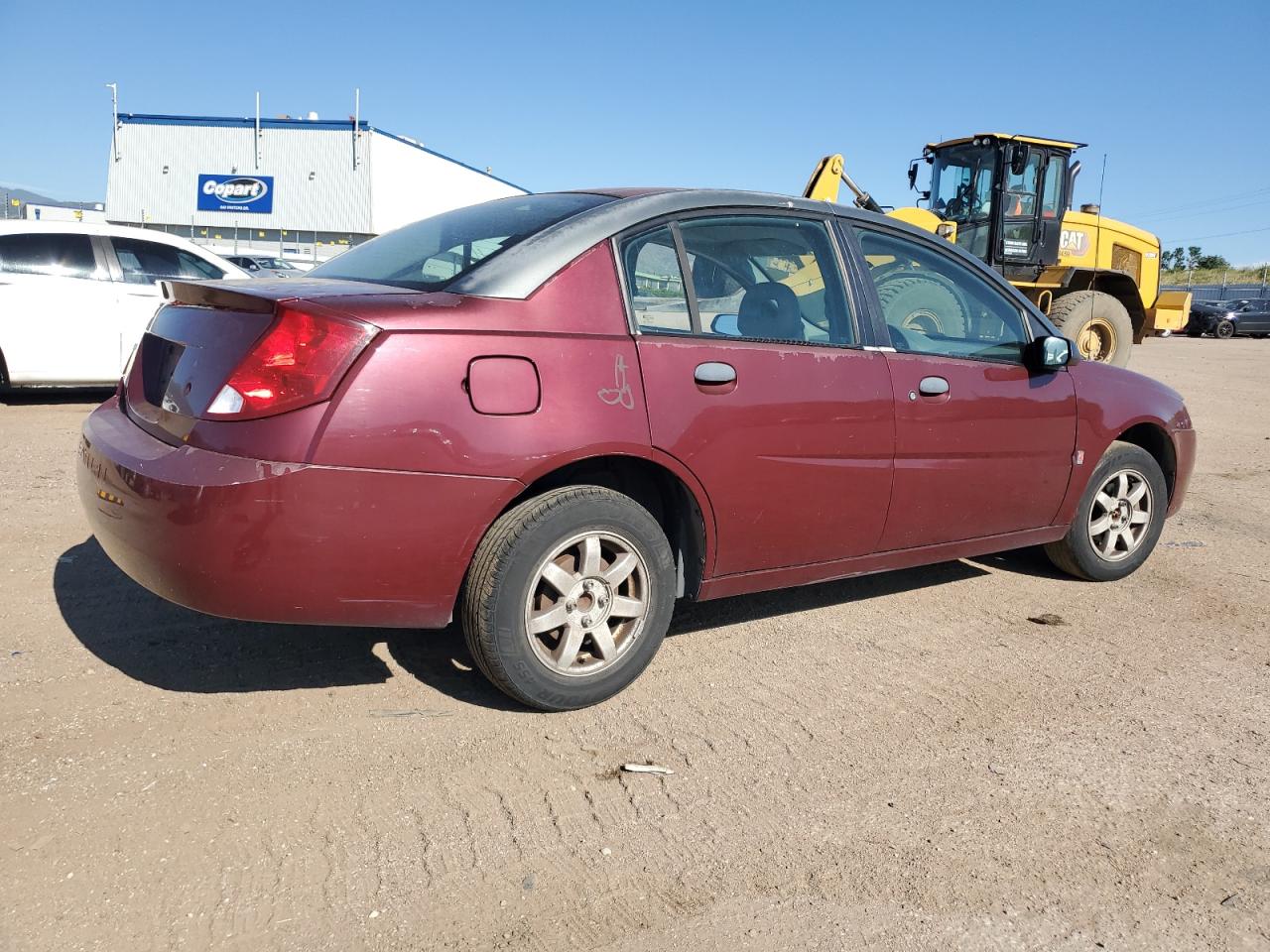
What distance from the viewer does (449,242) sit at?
3.42 meters

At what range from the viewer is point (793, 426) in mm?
3410

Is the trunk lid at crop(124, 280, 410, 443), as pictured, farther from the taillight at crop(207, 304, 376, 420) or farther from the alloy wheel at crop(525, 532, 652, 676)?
the alloy wheel at crop(525, 532, 652, 676)

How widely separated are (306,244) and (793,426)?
169ft

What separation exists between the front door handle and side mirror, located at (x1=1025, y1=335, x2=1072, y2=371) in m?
0.56

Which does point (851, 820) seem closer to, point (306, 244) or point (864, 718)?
point (864, 718)

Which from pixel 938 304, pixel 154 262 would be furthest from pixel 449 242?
pixel 154 262

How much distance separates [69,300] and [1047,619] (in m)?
8.09

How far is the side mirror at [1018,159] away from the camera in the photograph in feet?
42.1

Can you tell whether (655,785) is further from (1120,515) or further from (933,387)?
(1120,515)

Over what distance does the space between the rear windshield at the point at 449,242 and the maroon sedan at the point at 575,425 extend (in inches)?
0.7

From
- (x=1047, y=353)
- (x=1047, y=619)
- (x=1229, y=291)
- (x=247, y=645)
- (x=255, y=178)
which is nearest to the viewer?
(x=247, y=645)

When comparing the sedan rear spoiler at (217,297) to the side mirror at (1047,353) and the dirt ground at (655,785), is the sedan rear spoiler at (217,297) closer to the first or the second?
the dirt ground at (655,785)

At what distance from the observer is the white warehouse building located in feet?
166

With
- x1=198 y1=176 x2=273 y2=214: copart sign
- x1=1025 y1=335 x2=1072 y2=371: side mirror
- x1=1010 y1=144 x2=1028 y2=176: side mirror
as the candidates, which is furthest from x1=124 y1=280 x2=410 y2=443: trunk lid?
x1=198 y1=176 x2=273 y2=214: copart sign
